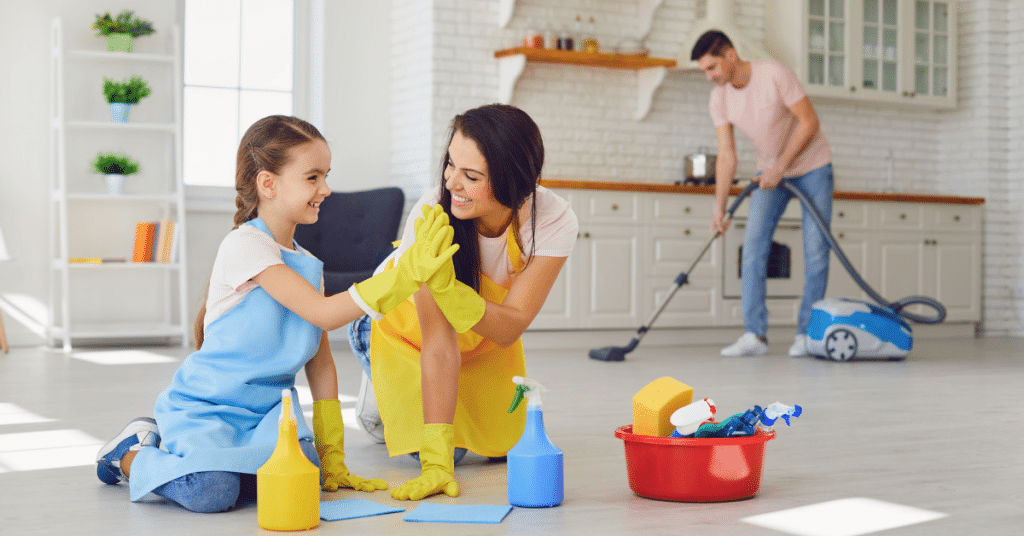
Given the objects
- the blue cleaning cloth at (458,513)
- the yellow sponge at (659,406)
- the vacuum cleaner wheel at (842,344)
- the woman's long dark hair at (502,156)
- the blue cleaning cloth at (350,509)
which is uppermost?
the woman's long dark hair at (502,156)

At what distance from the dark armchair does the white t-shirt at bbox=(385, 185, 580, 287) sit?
2958mm

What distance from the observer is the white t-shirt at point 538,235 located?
2006 millimetres

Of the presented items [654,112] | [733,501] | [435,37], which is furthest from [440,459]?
[654,112]

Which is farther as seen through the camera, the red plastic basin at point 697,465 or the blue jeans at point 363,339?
the blue jeans at point 363,339

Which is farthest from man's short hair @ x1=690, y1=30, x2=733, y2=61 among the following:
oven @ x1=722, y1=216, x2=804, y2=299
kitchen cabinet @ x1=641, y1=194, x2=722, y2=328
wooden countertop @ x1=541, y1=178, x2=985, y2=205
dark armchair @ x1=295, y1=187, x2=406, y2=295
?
dark armchair @ x1=295, y1=187, x2=406, y2=295

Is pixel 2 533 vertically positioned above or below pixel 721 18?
below

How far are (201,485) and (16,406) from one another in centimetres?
155

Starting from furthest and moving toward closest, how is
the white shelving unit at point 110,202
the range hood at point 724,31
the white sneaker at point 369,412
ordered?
the range hood at point 724,31, the white shelving unit at point 110,202, the white sneaker at point 369,412

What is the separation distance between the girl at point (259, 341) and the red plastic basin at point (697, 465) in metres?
0.48

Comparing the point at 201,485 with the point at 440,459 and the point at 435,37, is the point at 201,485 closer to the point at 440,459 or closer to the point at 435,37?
the point at 440,459

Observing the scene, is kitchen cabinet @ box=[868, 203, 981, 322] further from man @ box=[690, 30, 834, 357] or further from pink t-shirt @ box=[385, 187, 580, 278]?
pink t-shirt @ box=[385, 187, 580, 278]

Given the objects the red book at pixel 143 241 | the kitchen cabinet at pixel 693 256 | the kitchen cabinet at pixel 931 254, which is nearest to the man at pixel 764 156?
the kitchen cabinet at pixel 693 256

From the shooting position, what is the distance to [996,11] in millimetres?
6664

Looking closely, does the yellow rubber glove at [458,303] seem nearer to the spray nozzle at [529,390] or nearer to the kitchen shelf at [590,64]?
the spray nozzle at [529,390]
